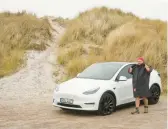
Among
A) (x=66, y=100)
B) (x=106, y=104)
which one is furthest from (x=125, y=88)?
(x=66, y=100)

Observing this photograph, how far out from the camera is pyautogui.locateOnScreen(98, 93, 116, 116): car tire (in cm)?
1116

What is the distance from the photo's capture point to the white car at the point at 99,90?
11047 millimetres

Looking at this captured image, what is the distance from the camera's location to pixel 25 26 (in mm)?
27406

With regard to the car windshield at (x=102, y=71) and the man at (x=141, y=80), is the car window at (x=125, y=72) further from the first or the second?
the man at (x=141, y=80)

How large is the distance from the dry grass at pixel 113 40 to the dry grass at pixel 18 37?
1.88 metres

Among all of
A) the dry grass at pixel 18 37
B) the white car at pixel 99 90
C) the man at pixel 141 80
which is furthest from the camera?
the dry grass at pixel 18 37

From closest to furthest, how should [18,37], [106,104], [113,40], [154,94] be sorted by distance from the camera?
[106,104], [154,94], [113,40], [18,37]

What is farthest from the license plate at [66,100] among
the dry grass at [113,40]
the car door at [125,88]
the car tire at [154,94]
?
the dry grass at [113,40]

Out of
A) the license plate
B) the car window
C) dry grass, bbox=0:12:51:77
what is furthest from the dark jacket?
dry grass, bbox=0:12:51:77

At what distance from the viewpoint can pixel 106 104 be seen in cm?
1130

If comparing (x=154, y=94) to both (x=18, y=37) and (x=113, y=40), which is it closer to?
(x=113, y=40)

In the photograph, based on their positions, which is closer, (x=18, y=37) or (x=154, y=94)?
(x=154, y=94)

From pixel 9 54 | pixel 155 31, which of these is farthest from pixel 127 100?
pixel 9 54

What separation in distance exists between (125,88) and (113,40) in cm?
1010
